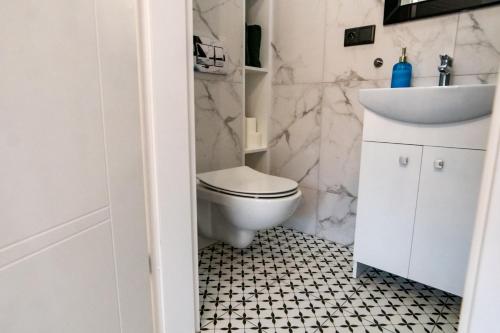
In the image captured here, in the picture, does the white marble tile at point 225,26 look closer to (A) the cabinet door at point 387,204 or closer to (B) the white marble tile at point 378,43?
(B) the white marble tile at point 378,43

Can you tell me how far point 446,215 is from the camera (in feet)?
3.84

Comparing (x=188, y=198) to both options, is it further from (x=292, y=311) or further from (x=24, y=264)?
(x=292, y=311)

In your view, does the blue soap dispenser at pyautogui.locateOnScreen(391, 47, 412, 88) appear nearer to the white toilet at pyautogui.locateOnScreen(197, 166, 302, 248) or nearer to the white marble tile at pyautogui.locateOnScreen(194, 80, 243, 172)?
the white toilet at pyautogui.locateOnScreen(197, 166, 302, 248)

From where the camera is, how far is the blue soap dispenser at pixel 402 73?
4.69ft

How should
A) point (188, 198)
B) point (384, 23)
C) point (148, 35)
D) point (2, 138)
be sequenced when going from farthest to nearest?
point (384, 23)
point (188, 198)
point (148, 35)
point (2, 138)

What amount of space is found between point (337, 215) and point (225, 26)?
132cm

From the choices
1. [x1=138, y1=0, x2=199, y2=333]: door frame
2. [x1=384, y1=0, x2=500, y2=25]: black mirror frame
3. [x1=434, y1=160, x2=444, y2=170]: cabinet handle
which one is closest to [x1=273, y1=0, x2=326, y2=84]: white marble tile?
[x1=384, y1=0, x2=500, y2=25]: black mirror frame

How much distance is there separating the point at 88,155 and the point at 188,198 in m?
0.41

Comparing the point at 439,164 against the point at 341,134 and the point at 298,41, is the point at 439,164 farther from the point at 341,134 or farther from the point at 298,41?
the point at 298,41

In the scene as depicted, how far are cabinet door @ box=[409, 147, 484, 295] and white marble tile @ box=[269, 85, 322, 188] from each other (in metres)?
0.76

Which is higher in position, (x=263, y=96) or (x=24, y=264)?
(x=263, y=96)

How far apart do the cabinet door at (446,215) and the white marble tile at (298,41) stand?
89 cm

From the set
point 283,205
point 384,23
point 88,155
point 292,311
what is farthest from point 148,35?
point 384,23

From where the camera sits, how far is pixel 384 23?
1527 mm
